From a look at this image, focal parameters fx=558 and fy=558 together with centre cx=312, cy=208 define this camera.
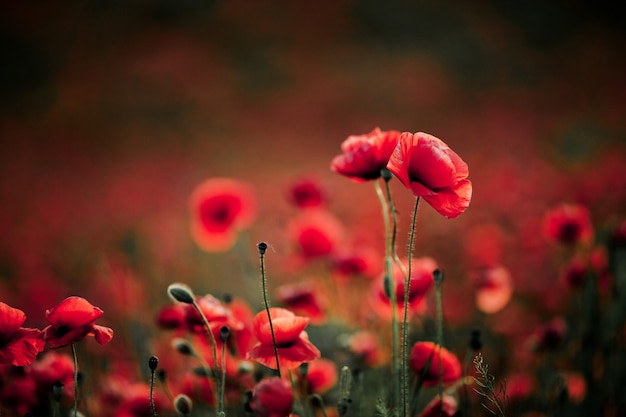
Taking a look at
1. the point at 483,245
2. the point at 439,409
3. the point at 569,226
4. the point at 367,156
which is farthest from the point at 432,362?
the point at 483,245

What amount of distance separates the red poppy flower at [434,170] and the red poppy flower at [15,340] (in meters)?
0.73

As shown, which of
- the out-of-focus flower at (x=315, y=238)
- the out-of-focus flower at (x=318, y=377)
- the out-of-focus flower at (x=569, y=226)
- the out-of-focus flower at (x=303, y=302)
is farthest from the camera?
the out-of-focus flower at (x=315, y=238)

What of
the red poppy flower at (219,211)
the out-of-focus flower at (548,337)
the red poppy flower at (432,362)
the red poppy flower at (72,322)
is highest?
the red poppy flower at (219,211)

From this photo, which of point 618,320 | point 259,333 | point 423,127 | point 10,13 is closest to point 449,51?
point 423,127

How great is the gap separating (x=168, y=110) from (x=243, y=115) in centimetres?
120

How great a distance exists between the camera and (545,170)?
431 centimetres

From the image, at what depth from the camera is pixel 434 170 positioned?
1.05 meters

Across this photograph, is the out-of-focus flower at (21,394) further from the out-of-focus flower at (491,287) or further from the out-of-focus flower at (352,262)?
the out-of-focus flower at (491,287)

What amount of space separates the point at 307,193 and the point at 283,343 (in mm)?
1239

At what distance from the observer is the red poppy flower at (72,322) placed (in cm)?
98

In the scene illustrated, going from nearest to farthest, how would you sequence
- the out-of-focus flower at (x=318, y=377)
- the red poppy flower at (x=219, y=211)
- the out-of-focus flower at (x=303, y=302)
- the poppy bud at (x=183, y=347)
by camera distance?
1. the poppy bud at (x=183, y=347)
2. the out-of-focus flower at (x=318, y=377)
3. the out-of-focus flower at (x=303, y=302)
4. the red poppy flower at (x=219, y=211)

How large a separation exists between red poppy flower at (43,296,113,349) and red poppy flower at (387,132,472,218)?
0.61 meters

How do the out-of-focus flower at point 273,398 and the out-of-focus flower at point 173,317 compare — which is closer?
the out-of-focus flower at point 273,398

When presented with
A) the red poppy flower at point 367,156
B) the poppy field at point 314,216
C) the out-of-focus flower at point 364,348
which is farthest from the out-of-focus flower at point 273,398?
the out-of-focus flower at point 364,348
